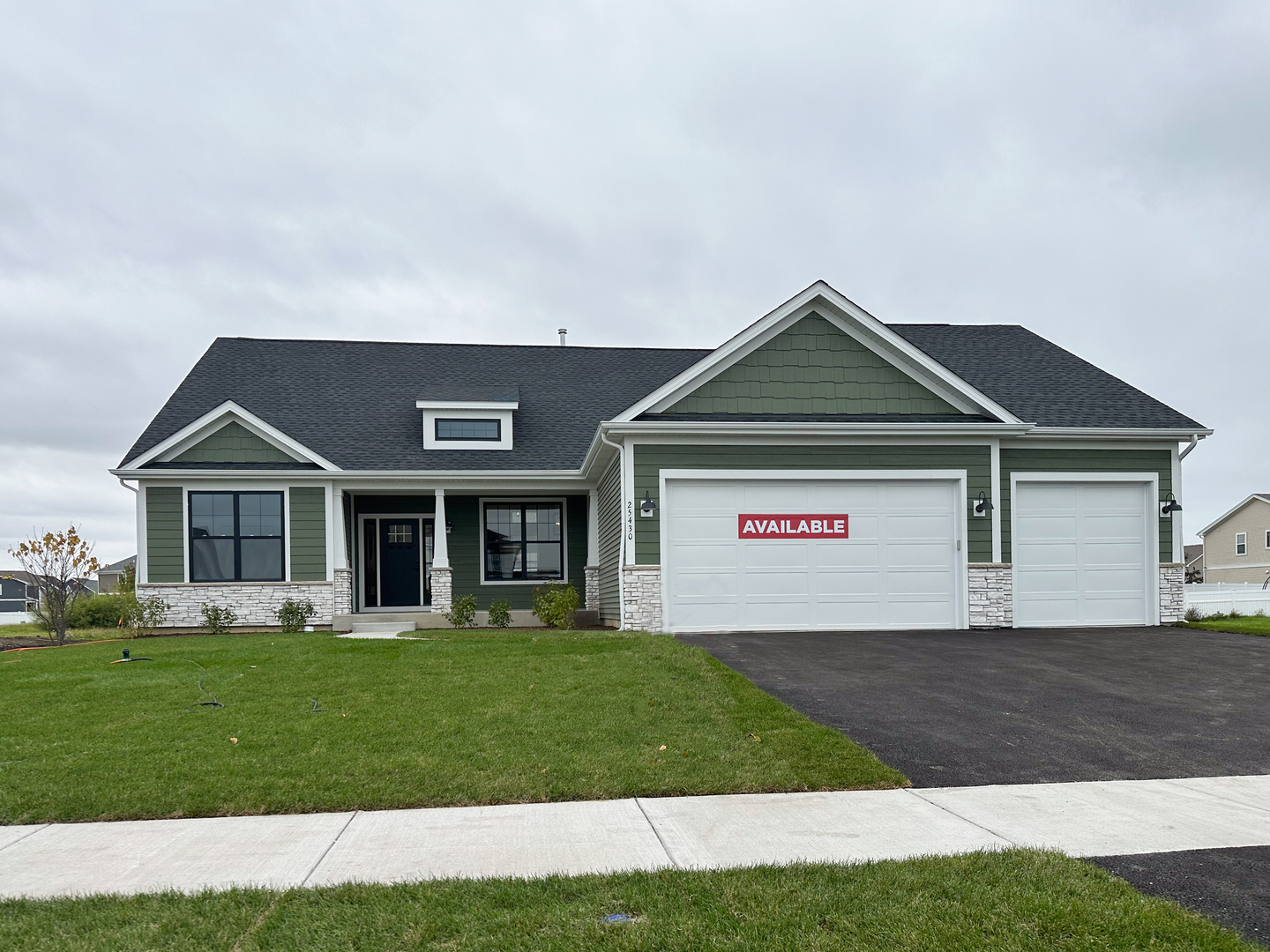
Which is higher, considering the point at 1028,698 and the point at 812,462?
the point at 812,462

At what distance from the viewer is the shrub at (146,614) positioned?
1633 cm

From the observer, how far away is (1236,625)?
16.1 m

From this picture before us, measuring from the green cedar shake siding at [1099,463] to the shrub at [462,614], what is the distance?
392 inches

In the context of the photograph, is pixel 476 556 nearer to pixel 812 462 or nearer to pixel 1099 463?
pixel 812 462

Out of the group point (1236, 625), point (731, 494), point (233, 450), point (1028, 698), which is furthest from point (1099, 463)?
point (233, 450)

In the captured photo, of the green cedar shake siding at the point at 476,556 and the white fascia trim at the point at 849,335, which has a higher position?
the white fascia trim at the point at 849,335

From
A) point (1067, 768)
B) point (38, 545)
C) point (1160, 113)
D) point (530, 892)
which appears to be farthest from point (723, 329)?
point (530, 892)

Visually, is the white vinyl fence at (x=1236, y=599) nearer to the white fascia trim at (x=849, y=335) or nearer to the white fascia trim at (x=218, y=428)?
the white fascia trim at (x=849, y=335)

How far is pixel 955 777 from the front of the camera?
593 cm

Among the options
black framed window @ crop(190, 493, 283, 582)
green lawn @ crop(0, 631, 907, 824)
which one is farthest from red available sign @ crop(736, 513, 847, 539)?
black framed window @ crop(190, 493, 283, 582)

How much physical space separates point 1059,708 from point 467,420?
1371 centimetres

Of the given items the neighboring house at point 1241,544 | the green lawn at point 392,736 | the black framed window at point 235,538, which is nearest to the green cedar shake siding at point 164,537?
the black framed window at point 235,538

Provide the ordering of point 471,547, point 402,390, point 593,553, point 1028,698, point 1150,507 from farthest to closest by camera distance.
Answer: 1. point 402,390
2. point 471,547
3. point 593,553
4. point 1150,507
5. point 1028,698

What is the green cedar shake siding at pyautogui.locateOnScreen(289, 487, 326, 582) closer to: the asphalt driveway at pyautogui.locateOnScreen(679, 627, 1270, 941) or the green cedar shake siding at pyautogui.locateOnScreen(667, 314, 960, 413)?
the asphalt driveway at pyautogui.locateOnScreen(679, 627, 1270, 941)
